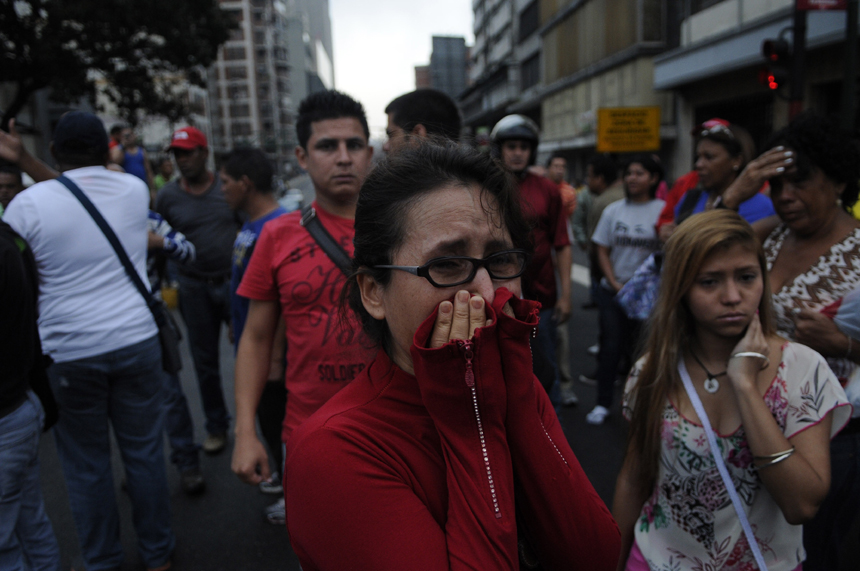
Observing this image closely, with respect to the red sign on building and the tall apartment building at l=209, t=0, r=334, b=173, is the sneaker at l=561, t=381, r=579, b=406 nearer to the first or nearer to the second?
the red sign on building

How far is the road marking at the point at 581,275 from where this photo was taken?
10.4m

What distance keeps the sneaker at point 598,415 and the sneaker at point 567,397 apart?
1.02 feet

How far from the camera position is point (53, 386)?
284cm

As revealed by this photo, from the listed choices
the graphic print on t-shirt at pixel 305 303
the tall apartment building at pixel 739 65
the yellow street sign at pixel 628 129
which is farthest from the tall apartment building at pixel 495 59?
the graphic print on t-shirt at pixel 305 303

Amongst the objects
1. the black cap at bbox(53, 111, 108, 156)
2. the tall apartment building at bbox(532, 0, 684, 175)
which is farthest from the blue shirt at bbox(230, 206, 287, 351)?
the tall apartment building at bbox(532, 0, 684, 175)

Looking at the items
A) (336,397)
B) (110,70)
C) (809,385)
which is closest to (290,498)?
(336,397)

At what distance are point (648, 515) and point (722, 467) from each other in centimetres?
33

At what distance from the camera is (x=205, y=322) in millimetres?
4582

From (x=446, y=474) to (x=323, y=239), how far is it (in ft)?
4.67

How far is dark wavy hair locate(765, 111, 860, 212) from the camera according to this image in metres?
2.46

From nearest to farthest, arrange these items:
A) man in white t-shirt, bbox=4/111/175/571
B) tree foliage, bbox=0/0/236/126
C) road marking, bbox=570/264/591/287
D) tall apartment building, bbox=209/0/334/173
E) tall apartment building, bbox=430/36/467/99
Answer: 1. man in white t-shirt, bbox=4/111/175/571
2. road marking, bbox=570/264/591/287
3. tree foliage, bbox=0/0/236/126
4. tall apartment building, bbox=430/36/467/99
5. tall apartment building, bbox=209/0/334/173

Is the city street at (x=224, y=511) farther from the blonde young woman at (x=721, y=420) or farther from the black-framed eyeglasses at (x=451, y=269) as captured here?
the black-framed eyeglasses at (x=451, y=269)

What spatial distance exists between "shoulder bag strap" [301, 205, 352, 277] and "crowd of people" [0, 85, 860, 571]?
0.05ft

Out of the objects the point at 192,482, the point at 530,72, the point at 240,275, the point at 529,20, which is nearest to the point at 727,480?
the point at 240,275
